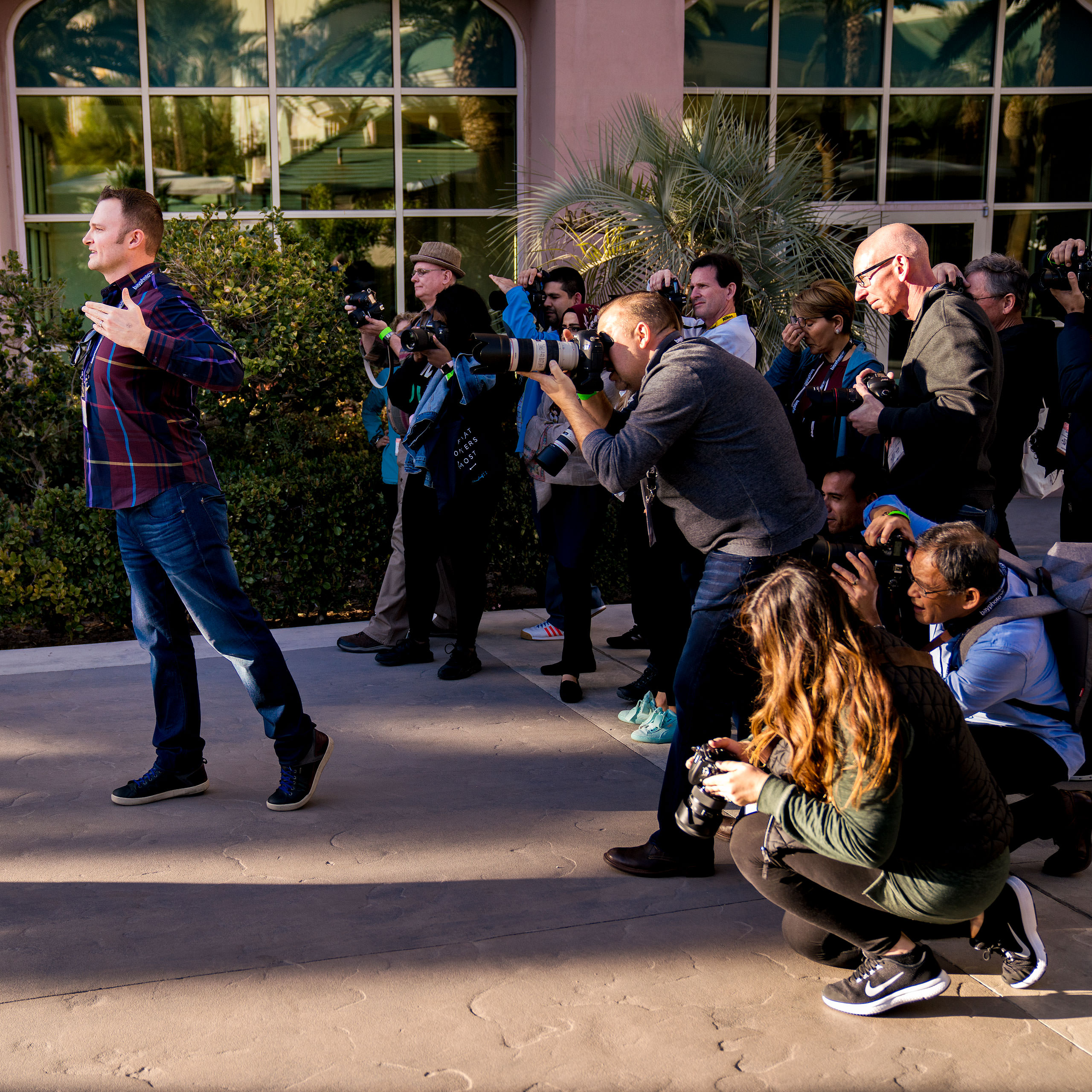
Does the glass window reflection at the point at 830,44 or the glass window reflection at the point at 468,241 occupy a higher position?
the glass window reflection at the point at 830,44

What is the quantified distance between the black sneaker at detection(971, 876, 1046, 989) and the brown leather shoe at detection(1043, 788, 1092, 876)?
584 millimetres

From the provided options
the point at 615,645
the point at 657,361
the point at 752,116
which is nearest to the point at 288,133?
the point at 752,116

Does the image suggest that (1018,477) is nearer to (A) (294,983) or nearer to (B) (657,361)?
(B) (657,361)

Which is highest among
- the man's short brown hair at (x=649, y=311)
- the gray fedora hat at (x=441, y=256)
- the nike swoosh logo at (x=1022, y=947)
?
the gray fedora hat at (x=441, y=256)

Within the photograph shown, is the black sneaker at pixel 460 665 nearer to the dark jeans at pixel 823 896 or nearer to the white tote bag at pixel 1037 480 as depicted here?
the dark jeans at pixel 823 896

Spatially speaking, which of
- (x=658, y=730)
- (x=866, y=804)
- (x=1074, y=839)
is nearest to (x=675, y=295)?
(x=658, y=730)

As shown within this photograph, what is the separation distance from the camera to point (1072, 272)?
186 inches

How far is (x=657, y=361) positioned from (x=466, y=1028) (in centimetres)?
185

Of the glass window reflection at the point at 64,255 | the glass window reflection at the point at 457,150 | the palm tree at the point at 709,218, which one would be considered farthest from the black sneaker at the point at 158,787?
the glass window reflection at the point at 457,150

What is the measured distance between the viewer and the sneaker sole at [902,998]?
279 centimetres

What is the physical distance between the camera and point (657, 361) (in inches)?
134

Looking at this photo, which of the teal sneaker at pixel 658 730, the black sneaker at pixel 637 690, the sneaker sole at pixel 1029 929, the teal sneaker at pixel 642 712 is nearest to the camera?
the sneaker sole at pixel 1029 929

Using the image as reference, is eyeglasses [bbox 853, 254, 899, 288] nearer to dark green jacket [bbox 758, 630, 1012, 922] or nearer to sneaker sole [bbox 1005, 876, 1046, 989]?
dark green jacket [bbox 758, 630, 1012, 922]

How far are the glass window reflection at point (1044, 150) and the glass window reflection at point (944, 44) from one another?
463mm
